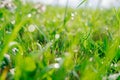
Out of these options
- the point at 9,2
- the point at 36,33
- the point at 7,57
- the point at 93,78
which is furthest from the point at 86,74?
the point at 9,2

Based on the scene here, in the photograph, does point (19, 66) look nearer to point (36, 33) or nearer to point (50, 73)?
point (50, 73)

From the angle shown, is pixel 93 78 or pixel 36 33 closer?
pixel 93 78

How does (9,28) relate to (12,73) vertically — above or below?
above

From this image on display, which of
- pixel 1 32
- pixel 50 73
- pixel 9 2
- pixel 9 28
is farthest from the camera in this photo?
pixel 9 2

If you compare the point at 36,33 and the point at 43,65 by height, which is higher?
the point at 36,33

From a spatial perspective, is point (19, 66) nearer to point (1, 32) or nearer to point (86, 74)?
point (86, 74)

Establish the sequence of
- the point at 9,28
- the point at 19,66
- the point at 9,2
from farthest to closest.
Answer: the point at 9,2, the point at 9,28, the point at 19,66

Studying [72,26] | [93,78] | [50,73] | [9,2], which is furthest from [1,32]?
[72,26]

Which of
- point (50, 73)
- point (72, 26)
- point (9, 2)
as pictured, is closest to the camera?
point (50, 73)

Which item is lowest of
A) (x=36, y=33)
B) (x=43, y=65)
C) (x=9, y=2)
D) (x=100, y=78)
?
(x=100, y=78)
